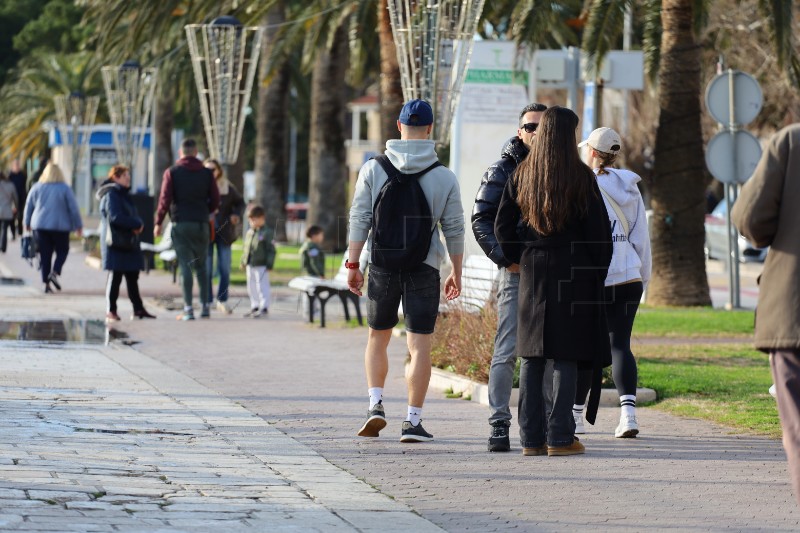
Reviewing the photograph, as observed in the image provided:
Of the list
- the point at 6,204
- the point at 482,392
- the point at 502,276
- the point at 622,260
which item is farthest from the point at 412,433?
the point at 6,204

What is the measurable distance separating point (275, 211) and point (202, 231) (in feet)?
57.1

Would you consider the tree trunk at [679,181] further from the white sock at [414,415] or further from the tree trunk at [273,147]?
the tree trunk at [273,147]

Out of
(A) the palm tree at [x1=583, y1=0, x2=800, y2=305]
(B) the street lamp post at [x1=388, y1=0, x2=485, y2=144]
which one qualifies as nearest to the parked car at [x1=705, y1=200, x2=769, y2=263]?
A: (A) the palm tree at [x1=583, y1=0, x2=800, y2=305]

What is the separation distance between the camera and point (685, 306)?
18766mm

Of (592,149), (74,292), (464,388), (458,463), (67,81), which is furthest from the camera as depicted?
(67,81)

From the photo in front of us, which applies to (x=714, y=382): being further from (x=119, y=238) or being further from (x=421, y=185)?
(x=119, y=238)

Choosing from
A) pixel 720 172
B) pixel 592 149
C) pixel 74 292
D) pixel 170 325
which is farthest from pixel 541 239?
pixel 74 292

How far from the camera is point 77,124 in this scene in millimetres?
40438

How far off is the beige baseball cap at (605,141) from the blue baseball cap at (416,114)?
0.91 meters

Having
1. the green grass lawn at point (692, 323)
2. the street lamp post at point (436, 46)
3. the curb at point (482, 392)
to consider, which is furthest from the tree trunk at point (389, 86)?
the curb at point (482, 392)

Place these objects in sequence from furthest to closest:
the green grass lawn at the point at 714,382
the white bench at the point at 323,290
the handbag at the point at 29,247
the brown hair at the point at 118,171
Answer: the handbag at the point at 29,247, the brown hair at the point at 118,171, the white bench at the point at 323,290, the green grass lawn at the point at 714,382

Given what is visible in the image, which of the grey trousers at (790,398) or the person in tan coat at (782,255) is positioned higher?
the person in tan coat at (782,255)

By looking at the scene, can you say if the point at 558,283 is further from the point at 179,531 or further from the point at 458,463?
the point at 179,531

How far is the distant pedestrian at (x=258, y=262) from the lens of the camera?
17125 mm
